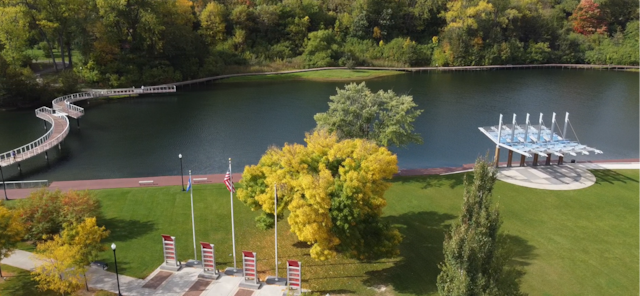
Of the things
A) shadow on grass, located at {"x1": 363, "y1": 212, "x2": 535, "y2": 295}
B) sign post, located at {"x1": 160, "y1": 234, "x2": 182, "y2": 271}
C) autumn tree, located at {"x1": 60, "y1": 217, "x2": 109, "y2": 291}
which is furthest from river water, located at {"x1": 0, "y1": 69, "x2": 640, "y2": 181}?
autumn tree, located at {"x1": 60, "y1": 217, "x2": 109, "y2": 291}

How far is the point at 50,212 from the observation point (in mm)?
29375

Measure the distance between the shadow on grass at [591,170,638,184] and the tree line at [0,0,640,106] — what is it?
221ft

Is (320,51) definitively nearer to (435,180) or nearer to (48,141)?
(48,141)

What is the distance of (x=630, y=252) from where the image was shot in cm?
2894

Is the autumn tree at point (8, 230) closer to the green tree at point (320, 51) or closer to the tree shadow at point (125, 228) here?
the tree shadow at point (125, 228)

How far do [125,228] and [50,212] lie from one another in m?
4.49

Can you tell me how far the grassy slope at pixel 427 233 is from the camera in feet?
86.3

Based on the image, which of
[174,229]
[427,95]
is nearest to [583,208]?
[174,229]

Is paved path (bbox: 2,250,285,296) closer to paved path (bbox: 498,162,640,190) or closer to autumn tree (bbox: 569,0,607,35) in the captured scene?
paved path (bbox: 498,162,640,190)

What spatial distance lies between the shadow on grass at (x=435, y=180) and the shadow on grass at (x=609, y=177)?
1049 centimetres

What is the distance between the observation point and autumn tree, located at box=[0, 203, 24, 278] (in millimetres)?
24578

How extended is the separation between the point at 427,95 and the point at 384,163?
177 feet

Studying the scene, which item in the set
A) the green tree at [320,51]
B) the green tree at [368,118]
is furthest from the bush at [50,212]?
the green tree at [320,51]

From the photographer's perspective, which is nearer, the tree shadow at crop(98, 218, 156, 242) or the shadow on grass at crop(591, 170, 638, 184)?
the tree shadow at crop(98, 218, 156, 242)
